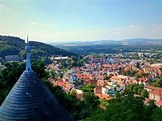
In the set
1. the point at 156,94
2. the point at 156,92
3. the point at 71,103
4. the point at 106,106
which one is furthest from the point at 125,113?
the point at 156,92

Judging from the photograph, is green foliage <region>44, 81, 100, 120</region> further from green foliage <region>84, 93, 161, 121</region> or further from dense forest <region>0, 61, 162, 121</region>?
green foliage <region>84, 93, 161, 121</region>

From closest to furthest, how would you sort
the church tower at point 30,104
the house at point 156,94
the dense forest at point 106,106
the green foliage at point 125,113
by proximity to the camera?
the church tower at point 30,104 → the green foliage at point 125,113 → the dense forest at point 106,106 → the house at point 156,94

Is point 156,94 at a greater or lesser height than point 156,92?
lesser

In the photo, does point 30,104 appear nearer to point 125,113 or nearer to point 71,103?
point 125,113

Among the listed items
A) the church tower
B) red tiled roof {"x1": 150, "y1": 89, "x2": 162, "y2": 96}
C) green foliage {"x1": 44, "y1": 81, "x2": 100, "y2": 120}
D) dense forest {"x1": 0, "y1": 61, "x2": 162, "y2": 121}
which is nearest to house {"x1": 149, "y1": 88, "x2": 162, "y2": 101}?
red tiled roof {"x1": 150, "y1": 89, "x2": 162, "y2": 96}

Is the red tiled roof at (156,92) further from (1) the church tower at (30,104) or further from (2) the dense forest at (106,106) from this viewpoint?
(1) the church tower at (30,104)

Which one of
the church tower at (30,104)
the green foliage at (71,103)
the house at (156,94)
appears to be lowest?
the house at (156,94)

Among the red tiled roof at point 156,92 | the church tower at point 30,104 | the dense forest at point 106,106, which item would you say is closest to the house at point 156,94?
the red tiled roof at point 156,92

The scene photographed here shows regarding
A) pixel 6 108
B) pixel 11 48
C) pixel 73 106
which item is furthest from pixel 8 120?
pixel 11 48

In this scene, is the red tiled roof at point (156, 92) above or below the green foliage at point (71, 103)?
below
